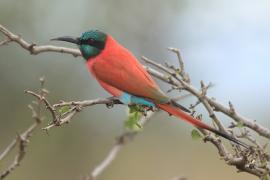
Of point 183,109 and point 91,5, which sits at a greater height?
point 91,5

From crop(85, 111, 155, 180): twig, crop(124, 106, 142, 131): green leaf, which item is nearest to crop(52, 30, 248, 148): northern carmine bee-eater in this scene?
crop(124, 106, 142, 131): green leaf

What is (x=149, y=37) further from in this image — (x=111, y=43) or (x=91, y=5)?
(x=111, y=43)

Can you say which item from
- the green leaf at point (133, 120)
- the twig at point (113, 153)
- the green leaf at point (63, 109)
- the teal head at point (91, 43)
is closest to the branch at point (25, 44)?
the green leaf at point (63, 109)

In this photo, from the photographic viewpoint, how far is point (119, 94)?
319 centimetres

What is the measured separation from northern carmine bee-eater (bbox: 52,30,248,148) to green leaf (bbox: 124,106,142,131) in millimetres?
146

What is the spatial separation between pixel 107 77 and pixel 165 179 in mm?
5318

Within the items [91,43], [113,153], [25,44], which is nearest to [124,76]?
[91,43]

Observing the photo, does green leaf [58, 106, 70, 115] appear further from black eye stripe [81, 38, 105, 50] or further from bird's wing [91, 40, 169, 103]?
black eye stripe [81, 38, 105, 50]

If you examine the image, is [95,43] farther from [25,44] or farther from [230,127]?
[230,127]

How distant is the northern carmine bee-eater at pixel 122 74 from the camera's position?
9.75 ft

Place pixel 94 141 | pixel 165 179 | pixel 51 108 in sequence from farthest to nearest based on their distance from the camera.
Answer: pixel 94 141 < pixel 165 179 < pixel 51 108

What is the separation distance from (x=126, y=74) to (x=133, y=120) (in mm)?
686

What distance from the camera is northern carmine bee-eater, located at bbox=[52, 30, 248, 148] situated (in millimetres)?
2971

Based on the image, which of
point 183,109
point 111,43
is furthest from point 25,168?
point 183,109
